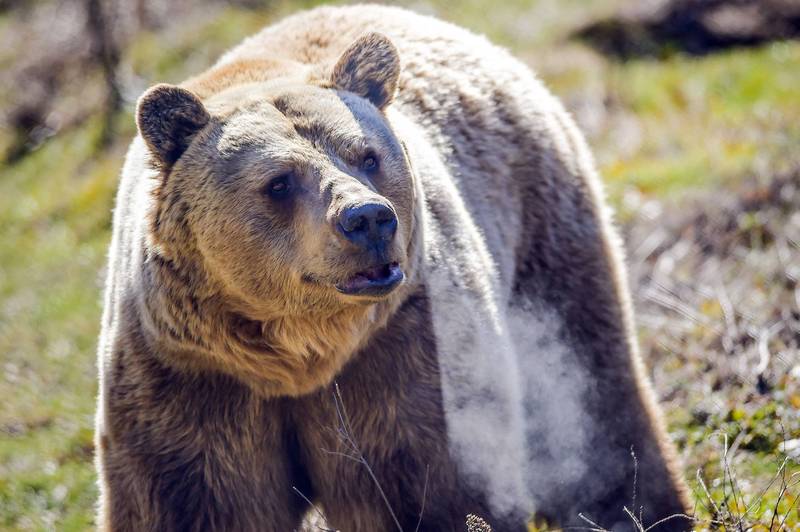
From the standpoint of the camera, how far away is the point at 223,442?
4234mm

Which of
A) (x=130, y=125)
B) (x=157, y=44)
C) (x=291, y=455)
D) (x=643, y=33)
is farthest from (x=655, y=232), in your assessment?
(x=157, y=44)

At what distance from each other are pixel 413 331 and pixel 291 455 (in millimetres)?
716

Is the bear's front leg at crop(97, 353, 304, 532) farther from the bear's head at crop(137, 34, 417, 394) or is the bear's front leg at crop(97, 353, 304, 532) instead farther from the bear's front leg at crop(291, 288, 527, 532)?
the bear's front leg at crop(291, 288, 527, 532)

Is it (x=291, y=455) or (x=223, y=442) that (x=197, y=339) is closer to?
(x=223, y=442)

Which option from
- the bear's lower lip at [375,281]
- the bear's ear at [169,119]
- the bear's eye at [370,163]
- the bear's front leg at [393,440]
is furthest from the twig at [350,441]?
the bear's ear at [169,119]

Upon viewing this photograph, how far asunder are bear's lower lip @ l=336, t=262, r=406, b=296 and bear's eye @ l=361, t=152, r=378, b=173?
0.47m

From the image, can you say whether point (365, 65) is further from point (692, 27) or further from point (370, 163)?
point (692, 27)

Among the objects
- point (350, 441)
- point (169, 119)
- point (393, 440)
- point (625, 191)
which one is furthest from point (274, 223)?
point (625, 191)

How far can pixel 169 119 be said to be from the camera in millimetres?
4148

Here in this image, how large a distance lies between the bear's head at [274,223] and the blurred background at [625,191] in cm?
150

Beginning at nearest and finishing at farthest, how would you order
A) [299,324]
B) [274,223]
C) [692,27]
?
[274,223], [299,324], [692,27]

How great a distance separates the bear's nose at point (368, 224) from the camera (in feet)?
12.0

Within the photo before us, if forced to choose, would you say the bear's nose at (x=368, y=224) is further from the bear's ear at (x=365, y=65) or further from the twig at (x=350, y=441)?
the bear's ear at (x=365, y=65)

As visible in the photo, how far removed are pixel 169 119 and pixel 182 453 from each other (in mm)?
1256
